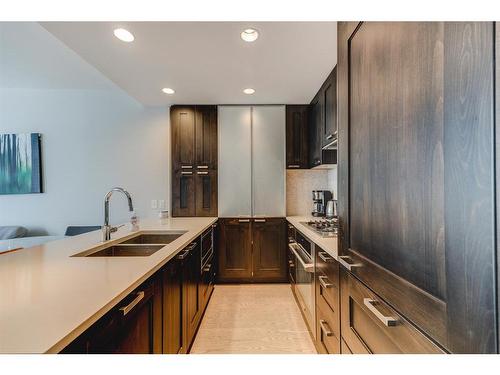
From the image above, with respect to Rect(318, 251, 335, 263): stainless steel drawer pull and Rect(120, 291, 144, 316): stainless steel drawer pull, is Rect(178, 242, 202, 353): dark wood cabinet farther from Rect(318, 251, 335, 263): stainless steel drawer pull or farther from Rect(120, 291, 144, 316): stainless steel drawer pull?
Rect(318, 251, 335, 263): stainless steel drawer pull

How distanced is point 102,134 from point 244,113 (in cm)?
206

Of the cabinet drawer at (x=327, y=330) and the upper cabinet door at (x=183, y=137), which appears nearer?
the cabinet drawer at (x=327, y=330)

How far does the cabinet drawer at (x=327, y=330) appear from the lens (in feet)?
4.16

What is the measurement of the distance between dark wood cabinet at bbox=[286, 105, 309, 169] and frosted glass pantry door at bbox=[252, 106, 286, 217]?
0.09 meters

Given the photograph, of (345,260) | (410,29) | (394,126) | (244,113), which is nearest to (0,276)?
(345,260)

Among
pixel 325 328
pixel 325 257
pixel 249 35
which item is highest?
pixel 249 35

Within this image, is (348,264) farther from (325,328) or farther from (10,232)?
(10,232)

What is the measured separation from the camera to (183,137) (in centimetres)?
324

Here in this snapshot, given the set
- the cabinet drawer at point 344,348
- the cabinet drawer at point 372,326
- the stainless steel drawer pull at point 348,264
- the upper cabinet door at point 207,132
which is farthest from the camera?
the upper cabinet door at point 207,132

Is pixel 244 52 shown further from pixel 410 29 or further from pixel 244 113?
pixel 410 29

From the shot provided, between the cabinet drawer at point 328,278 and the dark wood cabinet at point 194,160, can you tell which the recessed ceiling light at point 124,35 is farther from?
the cabinet drawer at point 328,278

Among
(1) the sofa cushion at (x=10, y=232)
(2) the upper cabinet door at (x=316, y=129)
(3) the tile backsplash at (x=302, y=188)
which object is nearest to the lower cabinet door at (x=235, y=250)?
(3) the tile backsplash at (x=302, y=188)

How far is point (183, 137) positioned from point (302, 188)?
6.03 ft

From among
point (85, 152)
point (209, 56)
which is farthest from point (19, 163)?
point (209, 56)
